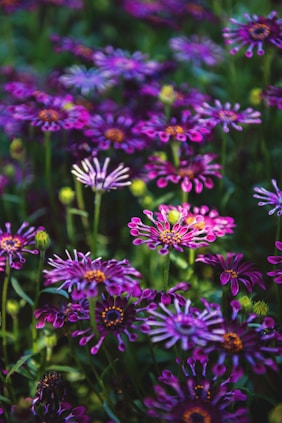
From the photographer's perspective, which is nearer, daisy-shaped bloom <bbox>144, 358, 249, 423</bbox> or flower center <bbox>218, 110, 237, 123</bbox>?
daisy-shaped bloom <bbox>144, 358, 249, 423</bbox>

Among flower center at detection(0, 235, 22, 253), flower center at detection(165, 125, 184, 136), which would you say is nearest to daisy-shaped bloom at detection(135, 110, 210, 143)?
flower center at detection(165, 125, 184, 136)

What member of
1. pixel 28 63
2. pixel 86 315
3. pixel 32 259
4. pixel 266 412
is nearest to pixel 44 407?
pixel 86 315

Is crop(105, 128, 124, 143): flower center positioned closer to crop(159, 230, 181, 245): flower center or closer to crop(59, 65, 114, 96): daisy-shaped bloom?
crop(59, 65, 114, 96): daisy-shaped bloom

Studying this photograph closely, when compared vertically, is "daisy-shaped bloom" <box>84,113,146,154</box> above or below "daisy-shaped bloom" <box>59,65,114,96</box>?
below

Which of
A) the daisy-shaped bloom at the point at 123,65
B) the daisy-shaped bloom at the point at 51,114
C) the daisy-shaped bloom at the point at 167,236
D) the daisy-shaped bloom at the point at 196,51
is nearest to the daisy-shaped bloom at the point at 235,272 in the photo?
the daisy-shaped bloom at the point at 167,236

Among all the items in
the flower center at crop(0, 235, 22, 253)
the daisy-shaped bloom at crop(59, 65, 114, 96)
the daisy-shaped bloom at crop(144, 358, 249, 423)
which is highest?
the daisy-shaped bloom at crop(59, 65, 114, 96)

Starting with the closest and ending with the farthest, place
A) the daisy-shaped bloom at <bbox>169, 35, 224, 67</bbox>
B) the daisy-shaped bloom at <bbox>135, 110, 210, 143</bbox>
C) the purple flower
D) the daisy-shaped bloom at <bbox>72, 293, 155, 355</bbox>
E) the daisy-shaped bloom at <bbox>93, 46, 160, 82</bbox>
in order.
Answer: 1. the purple flower
2. the daisy-shaped bloom at <bbox>72, 293, 155, 355</bbox>
3. the daisy-shaped bloom at <bbox>135, 110, 210, 143</bbox>
4. the daisy-shaped bloom at <bbox>93, 46, 160, 82</bbox>
5. the daisy-shaped bloom at <bbox>169, 35, 224, 67</bbox>

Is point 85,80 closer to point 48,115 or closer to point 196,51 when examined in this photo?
point 48,115
